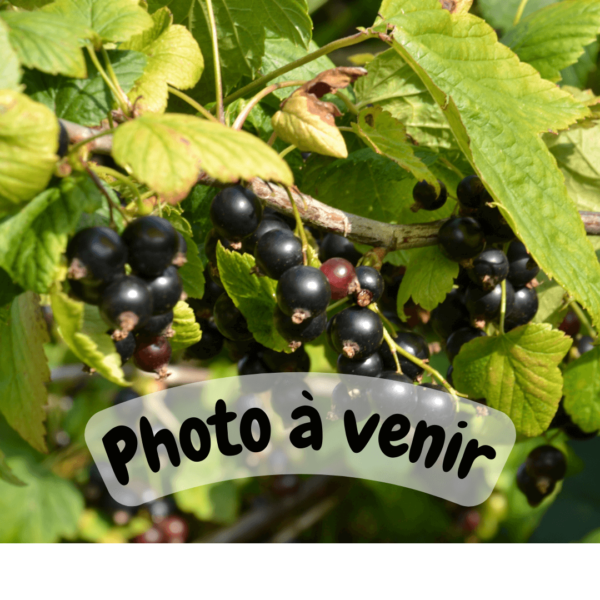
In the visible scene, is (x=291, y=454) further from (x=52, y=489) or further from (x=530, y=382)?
(x=530, y=382)

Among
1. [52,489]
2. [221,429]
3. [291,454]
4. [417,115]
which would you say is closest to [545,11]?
[417,115]

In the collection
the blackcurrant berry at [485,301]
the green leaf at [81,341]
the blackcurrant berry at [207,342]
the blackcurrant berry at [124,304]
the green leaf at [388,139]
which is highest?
the green leaf at [388,139]

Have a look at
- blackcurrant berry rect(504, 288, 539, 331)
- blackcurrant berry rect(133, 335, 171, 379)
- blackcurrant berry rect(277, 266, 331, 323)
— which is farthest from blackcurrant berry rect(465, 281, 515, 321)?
blackcurrant berry rect(133, 335, 171, 379)

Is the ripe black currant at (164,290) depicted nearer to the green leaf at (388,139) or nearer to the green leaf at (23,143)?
the green leaf at (23,143)

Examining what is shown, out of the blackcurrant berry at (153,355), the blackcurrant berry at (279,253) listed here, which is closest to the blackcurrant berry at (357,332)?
the blackcurrant berry at (279,253)

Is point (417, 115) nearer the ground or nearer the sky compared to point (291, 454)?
nearer the sky

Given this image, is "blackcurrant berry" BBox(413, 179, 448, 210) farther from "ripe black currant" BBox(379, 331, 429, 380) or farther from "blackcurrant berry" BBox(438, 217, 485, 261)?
"ripe black currant" BBox(379, 331, 429, 380)
